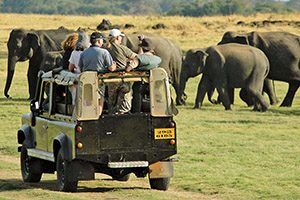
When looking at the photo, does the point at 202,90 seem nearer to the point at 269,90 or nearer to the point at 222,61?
the point at 222,61

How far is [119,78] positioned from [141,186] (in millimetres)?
1699

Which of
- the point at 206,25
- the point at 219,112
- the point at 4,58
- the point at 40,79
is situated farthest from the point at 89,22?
the point at 40,79

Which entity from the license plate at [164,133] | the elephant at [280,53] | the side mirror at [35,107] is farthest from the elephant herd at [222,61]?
the license plate at [164,133]

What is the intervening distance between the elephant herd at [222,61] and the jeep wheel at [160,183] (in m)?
15.6

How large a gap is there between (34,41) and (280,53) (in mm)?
6991

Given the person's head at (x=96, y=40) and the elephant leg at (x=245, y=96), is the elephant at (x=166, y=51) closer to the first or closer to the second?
the elephant leg at (x=245, y=96)

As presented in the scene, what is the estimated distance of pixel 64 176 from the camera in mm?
16266

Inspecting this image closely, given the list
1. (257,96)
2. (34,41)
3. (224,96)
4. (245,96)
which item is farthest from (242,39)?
(34,41)

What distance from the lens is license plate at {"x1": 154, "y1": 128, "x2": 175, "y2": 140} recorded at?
16219 millimetres

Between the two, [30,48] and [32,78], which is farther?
[30,48]

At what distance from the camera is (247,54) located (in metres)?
33.9

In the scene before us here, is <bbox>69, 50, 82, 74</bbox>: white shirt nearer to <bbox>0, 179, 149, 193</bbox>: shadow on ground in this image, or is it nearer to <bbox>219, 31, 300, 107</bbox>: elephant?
<bbox>0, 179, 149, 193</bbox>: shadow on ground

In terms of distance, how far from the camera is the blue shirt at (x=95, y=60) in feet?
54.6

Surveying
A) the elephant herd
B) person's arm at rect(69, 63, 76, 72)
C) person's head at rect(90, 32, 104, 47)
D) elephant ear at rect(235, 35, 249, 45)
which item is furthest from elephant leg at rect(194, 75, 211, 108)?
person's head at rect(90, 32, 104, 47)
